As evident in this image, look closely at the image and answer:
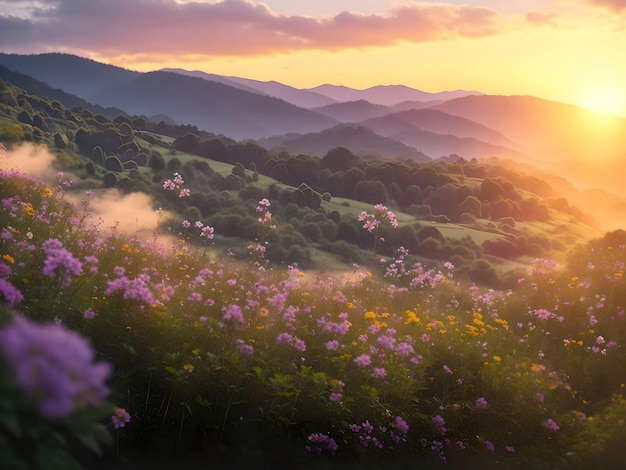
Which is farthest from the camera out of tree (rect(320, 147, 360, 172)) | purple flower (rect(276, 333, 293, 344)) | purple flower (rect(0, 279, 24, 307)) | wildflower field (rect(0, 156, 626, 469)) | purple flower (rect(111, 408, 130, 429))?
tree (rect(320, 147, 360, 172))

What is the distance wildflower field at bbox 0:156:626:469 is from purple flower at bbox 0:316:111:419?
0.13 ft

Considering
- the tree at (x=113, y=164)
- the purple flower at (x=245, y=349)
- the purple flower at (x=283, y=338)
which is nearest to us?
the purple flower at (x=245, y=349)

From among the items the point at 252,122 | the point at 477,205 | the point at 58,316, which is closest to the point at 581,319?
the point at 58,316

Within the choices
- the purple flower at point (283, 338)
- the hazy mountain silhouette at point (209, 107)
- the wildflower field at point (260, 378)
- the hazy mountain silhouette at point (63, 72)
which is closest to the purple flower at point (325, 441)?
the wildflower field at point (260, 378)

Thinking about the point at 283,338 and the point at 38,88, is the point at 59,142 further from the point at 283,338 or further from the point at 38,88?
the point at 38,88

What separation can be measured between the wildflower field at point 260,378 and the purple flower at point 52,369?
0.04m

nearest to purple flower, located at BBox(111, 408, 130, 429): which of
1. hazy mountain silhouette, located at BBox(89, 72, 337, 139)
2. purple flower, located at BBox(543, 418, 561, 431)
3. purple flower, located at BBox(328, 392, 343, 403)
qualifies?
purple flower, located at BBox(328, 392, 343, 403)

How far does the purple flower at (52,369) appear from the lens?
1.57m

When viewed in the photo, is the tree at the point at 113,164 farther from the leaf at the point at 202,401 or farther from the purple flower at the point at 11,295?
the purple flower at the point at 11,295

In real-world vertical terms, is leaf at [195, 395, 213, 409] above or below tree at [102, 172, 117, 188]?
below

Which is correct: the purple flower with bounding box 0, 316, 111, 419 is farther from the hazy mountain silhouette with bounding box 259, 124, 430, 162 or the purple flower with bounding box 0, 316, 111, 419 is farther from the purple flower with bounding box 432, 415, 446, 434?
the hazy mountain silhouette with bounding box 259, 124, 430, 162

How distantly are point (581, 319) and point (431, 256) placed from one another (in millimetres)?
12263

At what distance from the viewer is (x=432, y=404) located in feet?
20.5

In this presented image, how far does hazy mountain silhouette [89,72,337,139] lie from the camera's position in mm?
182500
